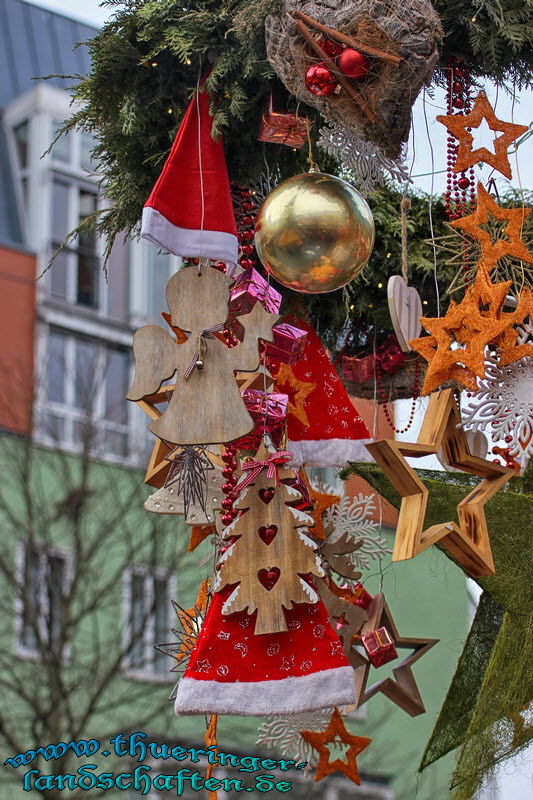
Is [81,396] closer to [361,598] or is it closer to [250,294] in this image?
[361,598]

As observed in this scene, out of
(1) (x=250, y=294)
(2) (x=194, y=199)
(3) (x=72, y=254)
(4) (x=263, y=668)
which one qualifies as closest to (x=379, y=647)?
(4) (x=263, y=668)

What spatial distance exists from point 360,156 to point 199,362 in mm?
764

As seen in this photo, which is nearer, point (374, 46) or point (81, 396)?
point (374, 46)

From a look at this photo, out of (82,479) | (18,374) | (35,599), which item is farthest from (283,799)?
(18,374)

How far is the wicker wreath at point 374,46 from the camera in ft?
8.57

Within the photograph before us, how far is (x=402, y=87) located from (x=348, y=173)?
1.00m

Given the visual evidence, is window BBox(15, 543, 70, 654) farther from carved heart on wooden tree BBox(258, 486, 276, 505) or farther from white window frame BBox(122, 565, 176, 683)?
carved heart on wooden tree BBox(258, 486, 276, 505)

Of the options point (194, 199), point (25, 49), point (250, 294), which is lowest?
point (250, 294)

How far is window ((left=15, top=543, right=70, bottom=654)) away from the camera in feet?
22.9

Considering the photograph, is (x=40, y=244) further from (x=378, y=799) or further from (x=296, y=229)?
(x=296, y=229)

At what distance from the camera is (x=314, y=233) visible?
2684 mm

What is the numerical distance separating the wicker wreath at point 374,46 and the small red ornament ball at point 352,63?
27 millimetres

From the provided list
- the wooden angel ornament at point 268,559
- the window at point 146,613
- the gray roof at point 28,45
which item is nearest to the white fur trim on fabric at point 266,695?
the wooden angel ornament at point 268,559

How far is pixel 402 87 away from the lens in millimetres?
2688
